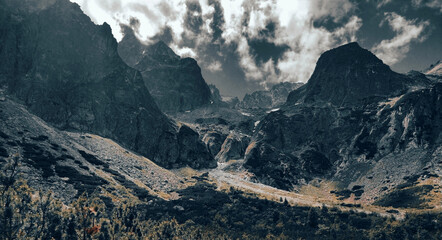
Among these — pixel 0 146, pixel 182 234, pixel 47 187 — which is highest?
pixel 0 146

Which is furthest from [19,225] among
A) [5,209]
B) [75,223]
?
[75,223]

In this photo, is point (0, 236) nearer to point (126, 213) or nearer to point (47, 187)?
point (126, 213)

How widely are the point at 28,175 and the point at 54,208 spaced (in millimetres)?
81558

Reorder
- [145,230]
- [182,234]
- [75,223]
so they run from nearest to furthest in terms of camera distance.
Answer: [75,223], [145,230], [182,234]

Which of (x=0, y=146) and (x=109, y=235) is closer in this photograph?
(x=109, y=235)

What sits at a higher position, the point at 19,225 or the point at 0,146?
the point at 0,146

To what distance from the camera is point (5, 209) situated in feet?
301

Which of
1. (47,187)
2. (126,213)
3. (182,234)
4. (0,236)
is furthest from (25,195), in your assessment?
(182,234)

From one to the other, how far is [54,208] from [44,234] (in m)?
14.3

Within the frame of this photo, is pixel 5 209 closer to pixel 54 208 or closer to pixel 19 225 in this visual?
pixel 19 225

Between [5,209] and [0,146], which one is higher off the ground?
[0,146]

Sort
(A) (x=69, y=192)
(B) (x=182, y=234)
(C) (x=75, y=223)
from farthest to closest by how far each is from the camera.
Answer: (A) (x=69, y=192)
(B) (x=182, y=234)
(C) (x=75, y=223)

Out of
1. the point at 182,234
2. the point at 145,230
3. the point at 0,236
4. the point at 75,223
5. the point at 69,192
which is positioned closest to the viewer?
the point at 0,236

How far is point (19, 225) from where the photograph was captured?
92188mm
